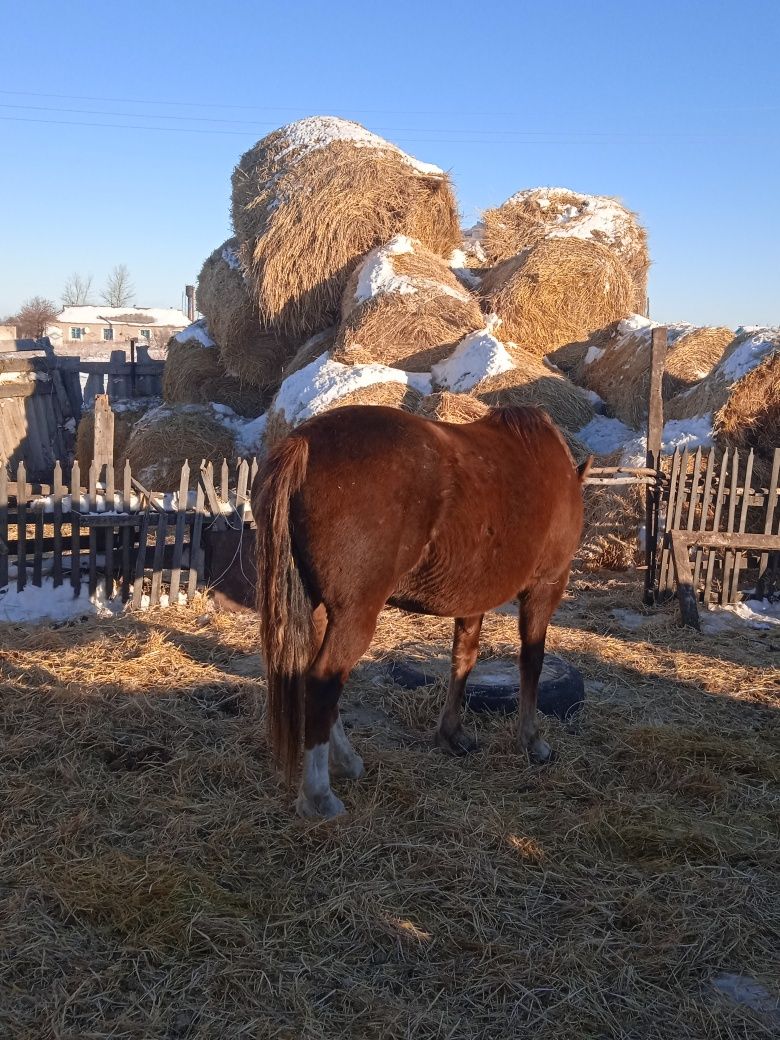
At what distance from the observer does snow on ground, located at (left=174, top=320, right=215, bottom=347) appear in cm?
1180

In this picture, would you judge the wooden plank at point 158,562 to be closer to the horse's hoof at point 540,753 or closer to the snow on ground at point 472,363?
the snow on ground at point 472,363

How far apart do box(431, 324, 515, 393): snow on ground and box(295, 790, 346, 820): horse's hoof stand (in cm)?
570

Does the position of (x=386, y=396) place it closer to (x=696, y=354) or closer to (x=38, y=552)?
(x=38, y=552)

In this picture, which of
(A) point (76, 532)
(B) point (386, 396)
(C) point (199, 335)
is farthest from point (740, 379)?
(C) point (199, 335)

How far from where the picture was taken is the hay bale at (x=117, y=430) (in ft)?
36.2

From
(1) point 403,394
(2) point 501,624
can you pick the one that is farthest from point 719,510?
(1) point 403,394

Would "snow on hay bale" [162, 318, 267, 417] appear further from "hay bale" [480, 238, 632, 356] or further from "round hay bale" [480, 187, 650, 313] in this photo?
"round hay bale" [480, 187, 650, 313]

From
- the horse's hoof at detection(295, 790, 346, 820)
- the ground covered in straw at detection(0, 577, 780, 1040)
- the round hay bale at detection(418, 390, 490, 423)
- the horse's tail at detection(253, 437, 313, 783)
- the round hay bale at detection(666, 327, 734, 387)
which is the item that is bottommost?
the ground covered in straw at detection(0, 577, 780, 1040)

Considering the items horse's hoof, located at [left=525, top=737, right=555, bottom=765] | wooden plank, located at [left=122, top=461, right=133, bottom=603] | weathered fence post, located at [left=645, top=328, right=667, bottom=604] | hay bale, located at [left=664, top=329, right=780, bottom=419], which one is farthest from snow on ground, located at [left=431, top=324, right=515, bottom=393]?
horse's hoof, located at [left=525, top=737, right=555, bottom=765]

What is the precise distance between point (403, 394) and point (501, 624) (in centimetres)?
A: 304

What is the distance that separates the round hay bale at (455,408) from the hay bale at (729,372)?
2247mm

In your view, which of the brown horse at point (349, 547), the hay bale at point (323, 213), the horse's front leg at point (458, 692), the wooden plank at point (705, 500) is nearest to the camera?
the brown horse at point (349, 547)

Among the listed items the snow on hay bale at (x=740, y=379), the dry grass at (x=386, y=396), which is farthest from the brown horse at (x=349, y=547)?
the snow on hay bale at (x=740, y=379)

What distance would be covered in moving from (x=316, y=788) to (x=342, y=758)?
1.22ft
